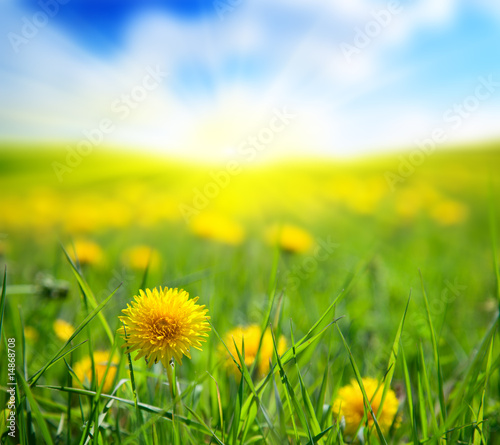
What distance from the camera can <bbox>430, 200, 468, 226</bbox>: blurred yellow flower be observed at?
374 cm

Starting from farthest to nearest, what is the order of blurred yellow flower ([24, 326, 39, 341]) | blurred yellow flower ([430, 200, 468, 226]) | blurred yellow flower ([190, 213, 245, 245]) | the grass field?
blurred yellow flower ([430, 200, 468, 226]), blurred yellow flower ([190, 213, 245, 245]), blurred yellow flower ([24, 326, 39, 341]), the grass field

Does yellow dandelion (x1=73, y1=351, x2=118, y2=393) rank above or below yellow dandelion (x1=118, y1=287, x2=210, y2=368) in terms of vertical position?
below

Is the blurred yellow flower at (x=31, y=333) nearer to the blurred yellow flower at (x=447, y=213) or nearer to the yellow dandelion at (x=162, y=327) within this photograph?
the yellow dandelion at (x=162, y=327)

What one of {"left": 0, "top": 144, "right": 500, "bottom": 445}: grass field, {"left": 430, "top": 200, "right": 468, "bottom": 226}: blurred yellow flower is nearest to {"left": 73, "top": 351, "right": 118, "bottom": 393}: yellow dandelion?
{"left": 0, "top": 144, "right": 500, "bottom": 445}: grass field

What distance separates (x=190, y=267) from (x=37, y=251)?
55.5 inches

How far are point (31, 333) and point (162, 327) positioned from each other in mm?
898

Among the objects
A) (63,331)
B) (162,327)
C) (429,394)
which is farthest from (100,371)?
(429,394)

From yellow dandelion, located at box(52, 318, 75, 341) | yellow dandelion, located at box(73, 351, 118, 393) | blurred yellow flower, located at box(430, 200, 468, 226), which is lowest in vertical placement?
blurred yellow flower, located at box(430, 200, 468, 226)

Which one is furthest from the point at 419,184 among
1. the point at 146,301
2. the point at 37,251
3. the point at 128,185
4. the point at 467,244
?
the point at 146,301

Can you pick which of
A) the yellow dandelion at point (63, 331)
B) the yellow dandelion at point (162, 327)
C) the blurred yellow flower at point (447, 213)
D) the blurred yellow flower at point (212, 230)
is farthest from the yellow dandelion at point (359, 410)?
the blurred yellow flower at point (447, 213)

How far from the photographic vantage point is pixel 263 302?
5.01 ft

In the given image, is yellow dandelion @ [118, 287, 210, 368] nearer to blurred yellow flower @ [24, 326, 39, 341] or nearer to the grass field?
the grass field

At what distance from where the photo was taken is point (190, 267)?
2.13 m

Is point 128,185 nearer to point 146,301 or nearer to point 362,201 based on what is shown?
point 362,201
